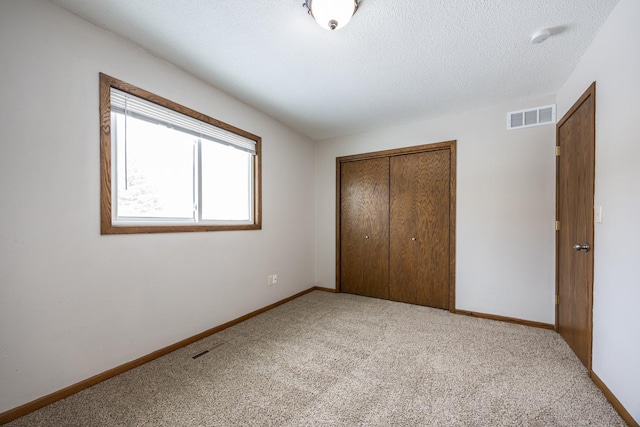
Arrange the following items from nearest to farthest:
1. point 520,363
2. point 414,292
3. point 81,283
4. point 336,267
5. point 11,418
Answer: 1. point 11,418
2. point 81,283
3. point 520,363
4. point 414,292
5. point 336,267

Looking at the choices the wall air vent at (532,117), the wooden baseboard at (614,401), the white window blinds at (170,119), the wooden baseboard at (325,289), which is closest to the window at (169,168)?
the white window blinds at (170,119)

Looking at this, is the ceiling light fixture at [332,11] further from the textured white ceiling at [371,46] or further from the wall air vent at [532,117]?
the wall air vent at [532,117]

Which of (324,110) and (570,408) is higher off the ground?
(324,110)

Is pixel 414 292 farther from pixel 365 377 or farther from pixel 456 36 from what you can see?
pixel 456 36

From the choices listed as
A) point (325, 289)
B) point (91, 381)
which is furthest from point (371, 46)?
point (325, 289)

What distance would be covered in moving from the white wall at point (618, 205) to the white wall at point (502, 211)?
103cm

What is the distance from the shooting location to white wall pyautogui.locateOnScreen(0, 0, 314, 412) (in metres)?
1.44

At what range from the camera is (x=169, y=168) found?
2295 mm

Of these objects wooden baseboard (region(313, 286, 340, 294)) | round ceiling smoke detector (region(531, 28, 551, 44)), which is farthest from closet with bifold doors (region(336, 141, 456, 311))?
round ceiling smoke detector (region(531, 28, 551, 44))

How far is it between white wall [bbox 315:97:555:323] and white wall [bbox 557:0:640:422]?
1.03 meters

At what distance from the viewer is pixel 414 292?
3.44 metres

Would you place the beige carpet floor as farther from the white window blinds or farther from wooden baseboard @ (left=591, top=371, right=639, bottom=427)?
the white window blinds

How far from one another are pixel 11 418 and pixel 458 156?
4215 mm

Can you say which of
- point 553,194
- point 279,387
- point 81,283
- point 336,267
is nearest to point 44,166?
point 81,283
